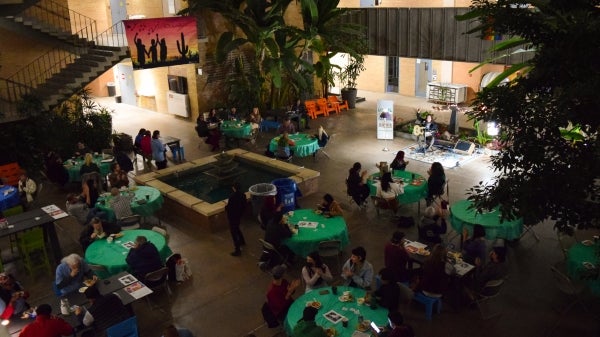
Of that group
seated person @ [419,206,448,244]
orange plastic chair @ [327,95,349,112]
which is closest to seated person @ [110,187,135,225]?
seated person @ [419,206,448,244]

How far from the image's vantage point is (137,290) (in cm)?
774

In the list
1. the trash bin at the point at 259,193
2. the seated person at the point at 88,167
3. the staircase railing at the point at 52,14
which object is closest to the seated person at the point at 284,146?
the trash bin at the point at 259,193

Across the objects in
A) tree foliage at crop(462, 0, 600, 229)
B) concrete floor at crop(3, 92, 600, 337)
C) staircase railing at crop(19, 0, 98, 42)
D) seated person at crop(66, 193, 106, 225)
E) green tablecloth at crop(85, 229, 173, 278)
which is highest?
staircase railing at crop(19, 0, 98, 42)

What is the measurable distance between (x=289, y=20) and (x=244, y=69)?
316cm

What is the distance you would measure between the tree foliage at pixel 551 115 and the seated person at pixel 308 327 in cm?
235

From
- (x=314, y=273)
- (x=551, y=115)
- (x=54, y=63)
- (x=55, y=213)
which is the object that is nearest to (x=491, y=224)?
(x=314, y=273)

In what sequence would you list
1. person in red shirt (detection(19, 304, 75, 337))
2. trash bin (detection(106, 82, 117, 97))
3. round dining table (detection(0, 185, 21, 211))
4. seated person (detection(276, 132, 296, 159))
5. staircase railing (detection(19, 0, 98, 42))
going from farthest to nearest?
trash bin (detection(106, 82, 117, 97)) → staircase railing (detection(19, 0, 98, 42)) → seated person (detection(276, 132, 296, 159)) → round dining table (detection(0, 185, 21, 211)) → person in red shirt (detection(19, 304, 75, 337))

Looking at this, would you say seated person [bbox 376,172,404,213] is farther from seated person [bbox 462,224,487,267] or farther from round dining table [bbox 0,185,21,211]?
round dining table [bbox 0,185,21,211]

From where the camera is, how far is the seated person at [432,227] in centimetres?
989

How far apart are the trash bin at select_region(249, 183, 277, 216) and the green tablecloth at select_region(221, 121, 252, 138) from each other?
17.5ft

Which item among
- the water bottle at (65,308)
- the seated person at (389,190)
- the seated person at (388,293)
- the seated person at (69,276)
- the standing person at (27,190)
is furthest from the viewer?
the standing person at (27,190)

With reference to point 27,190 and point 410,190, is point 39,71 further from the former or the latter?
point 410,190

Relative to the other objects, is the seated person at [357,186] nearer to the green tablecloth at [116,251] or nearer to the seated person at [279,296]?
the green tablecloth at [116,251]

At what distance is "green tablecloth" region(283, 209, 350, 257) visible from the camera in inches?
362
